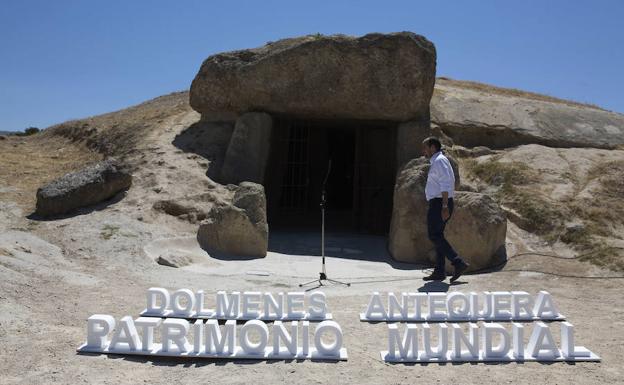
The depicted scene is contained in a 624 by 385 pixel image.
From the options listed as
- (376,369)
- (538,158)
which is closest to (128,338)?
(376,369)

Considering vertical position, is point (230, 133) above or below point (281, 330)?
above

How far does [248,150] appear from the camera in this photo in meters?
9.92

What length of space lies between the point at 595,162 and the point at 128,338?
9001 mm

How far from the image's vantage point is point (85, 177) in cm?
849

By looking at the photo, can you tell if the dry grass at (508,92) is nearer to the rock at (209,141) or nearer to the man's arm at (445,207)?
the rock at (209,141)

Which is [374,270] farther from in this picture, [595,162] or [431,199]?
[595,162]

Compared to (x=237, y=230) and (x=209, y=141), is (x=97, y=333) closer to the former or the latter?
(x=237, y=230)

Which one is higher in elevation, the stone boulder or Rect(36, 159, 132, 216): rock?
Rect(36, 159, 132, 216): rock

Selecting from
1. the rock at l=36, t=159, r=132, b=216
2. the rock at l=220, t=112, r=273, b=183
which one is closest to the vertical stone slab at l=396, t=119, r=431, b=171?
the rock at l=220, t=112, r=273, b=183

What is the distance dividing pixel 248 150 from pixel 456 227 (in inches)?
167

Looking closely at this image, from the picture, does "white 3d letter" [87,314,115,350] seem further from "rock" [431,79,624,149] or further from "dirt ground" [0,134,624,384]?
"rock" [431,79,624,149]

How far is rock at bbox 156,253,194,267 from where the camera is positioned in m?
6.65

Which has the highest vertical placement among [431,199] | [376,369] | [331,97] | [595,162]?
[331,97]

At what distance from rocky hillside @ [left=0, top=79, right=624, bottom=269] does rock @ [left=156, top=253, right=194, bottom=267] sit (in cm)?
146
